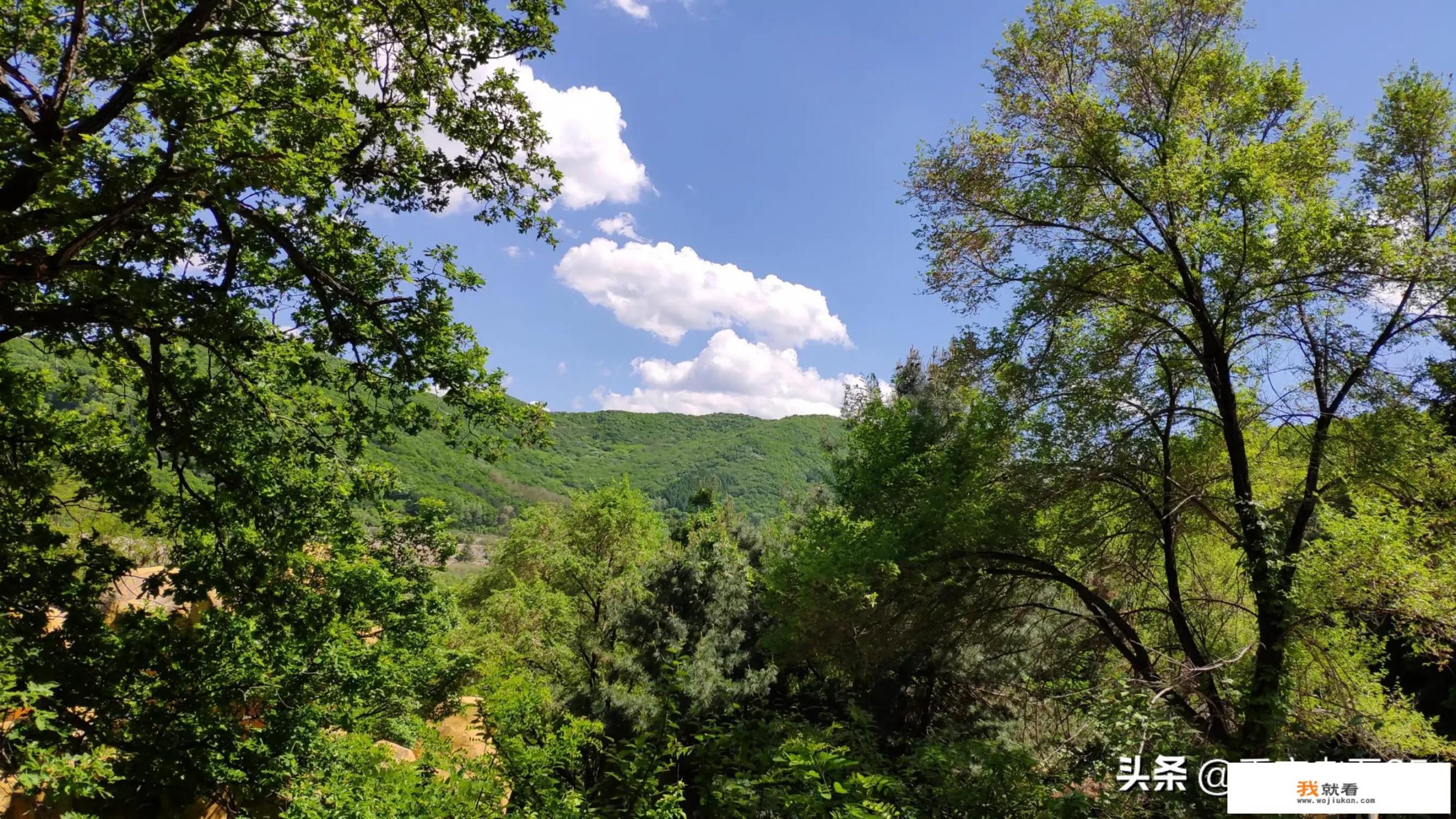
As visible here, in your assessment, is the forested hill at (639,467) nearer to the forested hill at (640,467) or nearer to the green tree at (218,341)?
the forested hill at (640,467)

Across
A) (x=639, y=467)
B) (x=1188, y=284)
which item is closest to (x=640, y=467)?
(x=639, y=467)

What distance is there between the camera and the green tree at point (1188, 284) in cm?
661

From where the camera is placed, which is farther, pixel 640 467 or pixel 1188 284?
pixel 640 467

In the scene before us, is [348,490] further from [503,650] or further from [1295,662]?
[503,650]

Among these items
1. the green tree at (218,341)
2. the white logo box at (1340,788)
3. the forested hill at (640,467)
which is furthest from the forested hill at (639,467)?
the white logo box at (1340,788)

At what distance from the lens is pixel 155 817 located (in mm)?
8508

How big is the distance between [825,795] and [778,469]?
14211 centimetres

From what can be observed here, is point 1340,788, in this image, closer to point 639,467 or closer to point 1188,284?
point 1188,284

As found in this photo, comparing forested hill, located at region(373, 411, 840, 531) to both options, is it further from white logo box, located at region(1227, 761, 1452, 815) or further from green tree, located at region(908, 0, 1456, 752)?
white logo box, located at region(1227, 761, 1452, 815)

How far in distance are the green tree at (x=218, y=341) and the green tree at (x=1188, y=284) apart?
6.33m

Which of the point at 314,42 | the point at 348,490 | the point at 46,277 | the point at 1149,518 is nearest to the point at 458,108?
the point at 314,42

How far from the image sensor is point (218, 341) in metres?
5.21

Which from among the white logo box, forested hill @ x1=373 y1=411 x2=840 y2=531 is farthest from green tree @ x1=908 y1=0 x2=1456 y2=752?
forested hill @ x1=373 y1=411 x2=840 y2=531

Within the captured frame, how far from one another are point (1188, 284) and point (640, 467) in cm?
16346
